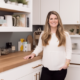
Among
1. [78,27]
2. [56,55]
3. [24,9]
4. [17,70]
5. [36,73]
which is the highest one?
[24,9]

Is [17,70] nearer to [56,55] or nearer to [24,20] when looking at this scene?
[56,55]

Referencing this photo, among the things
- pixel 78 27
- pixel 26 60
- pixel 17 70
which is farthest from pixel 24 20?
pixel 78 27

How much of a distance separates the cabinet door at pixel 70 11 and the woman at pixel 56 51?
0.90m

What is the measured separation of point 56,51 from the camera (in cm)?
221

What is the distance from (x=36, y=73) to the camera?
2.37 metres

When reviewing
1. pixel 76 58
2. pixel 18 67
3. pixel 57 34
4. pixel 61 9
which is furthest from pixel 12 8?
pixel 76 58

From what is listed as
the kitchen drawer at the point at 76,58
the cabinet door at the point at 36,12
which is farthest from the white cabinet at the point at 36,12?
the kitchen drawer at the point at 76,58

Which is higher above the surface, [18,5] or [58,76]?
[18,5]

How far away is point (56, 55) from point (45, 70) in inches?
11.0

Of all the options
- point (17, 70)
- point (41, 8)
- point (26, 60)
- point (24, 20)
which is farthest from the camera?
point (41, 8)

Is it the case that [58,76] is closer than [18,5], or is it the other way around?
[58,76]

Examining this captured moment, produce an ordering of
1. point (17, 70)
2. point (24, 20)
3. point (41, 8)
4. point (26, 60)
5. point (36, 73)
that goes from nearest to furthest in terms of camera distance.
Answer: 1. point (17, 70)
2. point (26, 60)
3. point (36, 73)
4. point (24, 20)
5. point (41, 8)

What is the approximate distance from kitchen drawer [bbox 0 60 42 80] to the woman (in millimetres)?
152

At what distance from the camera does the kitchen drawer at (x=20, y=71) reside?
1823 millimetres
